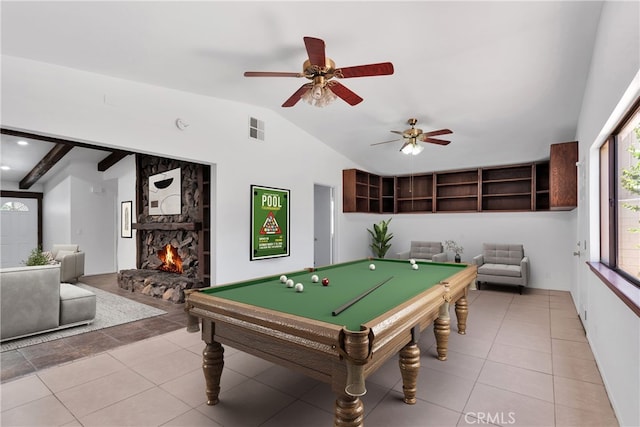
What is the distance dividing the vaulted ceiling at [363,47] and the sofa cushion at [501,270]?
98.2 inches

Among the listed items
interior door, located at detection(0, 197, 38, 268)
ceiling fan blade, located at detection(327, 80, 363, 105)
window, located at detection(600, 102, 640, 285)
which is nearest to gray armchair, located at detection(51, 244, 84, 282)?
interior door, located at detection(0, 197, 38, 268)

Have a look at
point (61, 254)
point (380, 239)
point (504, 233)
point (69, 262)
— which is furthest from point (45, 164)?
point (504, 233)

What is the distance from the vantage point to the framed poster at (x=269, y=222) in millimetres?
4859

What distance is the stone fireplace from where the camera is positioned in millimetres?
5129

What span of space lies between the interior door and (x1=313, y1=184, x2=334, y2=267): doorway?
7920mm

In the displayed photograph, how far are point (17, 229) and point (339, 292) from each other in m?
10.5

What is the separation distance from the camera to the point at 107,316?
14.2ft

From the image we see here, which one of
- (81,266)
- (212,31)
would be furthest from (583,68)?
(81,266)

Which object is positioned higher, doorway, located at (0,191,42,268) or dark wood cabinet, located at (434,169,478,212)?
dark wood cabinet, located at (434,169,478,212)

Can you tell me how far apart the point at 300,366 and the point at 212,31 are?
2.89 metres

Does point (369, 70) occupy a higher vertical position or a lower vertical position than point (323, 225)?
higher

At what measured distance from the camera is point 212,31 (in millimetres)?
2840

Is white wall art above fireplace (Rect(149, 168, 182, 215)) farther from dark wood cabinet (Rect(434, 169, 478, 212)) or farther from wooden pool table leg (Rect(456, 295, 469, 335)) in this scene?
dark wood cabinet (Rect(434, 169, 478, 212))

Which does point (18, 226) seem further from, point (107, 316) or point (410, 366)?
point (410, 366)
